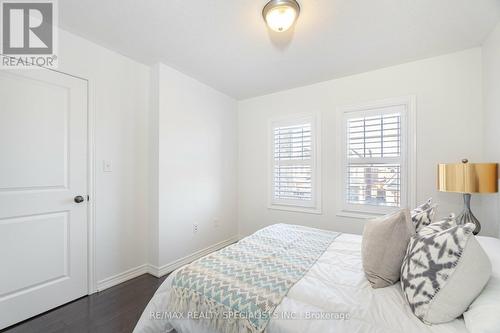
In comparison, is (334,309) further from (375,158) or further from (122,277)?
(122,277)

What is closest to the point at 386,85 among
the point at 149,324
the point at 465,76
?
the point at 465,76

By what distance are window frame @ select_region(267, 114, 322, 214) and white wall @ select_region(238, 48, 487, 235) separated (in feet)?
0.24

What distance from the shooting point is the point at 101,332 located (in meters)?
1.60

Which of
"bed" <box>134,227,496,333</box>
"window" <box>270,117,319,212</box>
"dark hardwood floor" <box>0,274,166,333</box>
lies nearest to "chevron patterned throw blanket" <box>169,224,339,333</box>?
"bed" <box>134,227,496,333</box>

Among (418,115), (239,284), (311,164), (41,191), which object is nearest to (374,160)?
(418,115)

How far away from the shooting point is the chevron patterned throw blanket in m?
1.04

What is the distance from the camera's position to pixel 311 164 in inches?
121

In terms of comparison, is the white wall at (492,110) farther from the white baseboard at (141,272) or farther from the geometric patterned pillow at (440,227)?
the white baseboard at (141,272)

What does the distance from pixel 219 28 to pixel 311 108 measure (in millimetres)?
1686

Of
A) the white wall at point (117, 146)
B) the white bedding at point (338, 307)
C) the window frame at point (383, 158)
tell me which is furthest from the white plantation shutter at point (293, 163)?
the white wall at point (117, 146)

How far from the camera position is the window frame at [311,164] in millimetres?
3000

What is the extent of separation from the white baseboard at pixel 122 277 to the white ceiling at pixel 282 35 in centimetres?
237

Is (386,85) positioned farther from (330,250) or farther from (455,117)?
(330,250)

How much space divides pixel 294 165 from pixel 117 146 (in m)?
2.29
